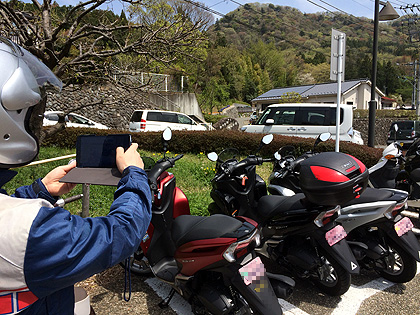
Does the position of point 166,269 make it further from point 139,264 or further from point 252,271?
point 252,271

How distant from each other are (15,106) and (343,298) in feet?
9.69

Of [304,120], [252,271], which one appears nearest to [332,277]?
[252,271]

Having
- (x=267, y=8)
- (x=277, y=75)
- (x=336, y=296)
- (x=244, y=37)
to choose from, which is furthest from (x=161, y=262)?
(x=267, y=8)

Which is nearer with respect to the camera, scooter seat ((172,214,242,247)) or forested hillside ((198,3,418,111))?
scooter seat ((172,214,242,247))

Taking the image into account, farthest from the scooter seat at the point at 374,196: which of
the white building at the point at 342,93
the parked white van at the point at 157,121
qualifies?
the white building at the point at 342,93

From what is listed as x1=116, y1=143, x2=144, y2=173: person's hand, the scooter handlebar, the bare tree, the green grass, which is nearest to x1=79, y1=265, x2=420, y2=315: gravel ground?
the scooter handlebar

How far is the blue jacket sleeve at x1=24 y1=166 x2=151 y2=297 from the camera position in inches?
36.6

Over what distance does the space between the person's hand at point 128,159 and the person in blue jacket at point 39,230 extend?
37 mm

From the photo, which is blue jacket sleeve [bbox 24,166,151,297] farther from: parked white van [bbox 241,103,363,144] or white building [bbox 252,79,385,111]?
white building [bbox 252,79,385,111]

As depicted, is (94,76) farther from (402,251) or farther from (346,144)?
(346,144)

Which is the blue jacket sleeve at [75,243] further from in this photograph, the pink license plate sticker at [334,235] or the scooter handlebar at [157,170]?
the pink license plate sticker at [334,235]

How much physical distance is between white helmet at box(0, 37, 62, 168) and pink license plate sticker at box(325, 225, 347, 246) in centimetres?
227

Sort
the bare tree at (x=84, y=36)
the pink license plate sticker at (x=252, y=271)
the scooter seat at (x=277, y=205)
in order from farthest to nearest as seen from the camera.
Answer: the bare tree at (x=84, y=36) < the scooter seat at (x=277, y=205) < the pink license plate sticker at (x=252, y=271)

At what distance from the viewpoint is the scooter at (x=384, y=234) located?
118 inches
